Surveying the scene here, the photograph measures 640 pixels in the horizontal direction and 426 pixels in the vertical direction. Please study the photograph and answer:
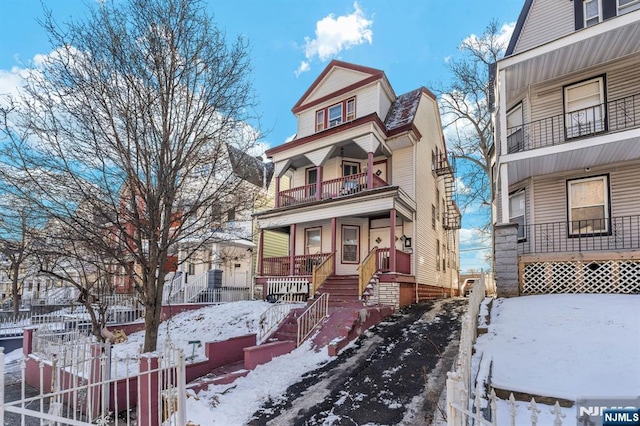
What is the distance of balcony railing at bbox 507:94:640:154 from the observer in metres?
10.9

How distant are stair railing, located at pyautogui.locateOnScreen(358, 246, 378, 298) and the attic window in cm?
751

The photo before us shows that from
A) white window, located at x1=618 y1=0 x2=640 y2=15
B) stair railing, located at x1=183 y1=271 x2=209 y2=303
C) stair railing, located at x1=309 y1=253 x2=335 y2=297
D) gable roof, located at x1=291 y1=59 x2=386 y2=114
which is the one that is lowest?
stair railing, located at x1=183 y1=271 x2=209 y2=303

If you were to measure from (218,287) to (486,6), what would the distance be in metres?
22.8

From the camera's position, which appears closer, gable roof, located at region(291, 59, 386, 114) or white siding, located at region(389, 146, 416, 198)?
white siding, located at region(389, 146, 416, 198)

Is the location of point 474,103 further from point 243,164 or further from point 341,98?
point 243,164

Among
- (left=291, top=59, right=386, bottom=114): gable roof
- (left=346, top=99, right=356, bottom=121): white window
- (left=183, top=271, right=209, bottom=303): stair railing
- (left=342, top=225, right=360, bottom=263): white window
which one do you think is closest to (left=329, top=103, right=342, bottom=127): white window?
(left=346, top=99, right=356, bottom=121): white window

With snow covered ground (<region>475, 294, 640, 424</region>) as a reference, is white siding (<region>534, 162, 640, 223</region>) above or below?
above

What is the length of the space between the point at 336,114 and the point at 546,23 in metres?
9.20

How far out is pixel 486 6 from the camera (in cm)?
2138

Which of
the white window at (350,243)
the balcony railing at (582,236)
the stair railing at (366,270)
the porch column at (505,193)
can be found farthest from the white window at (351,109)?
the balcony railing at (582,236)

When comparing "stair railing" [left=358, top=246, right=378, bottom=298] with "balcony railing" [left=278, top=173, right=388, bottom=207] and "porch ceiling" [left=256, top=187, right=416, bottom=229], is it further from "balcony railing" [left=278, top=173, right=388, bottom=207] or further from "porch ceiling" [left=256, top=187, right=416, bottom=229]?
"balcony railing" [left=278, top=173, right=388, bottom=207]

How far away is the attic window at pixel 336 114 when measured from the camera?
1745cm

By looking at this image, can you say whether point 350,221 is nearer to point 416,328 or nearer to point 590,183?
point 416,328

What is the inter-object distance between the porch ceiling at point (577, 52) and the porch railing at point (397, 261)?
747 cm
